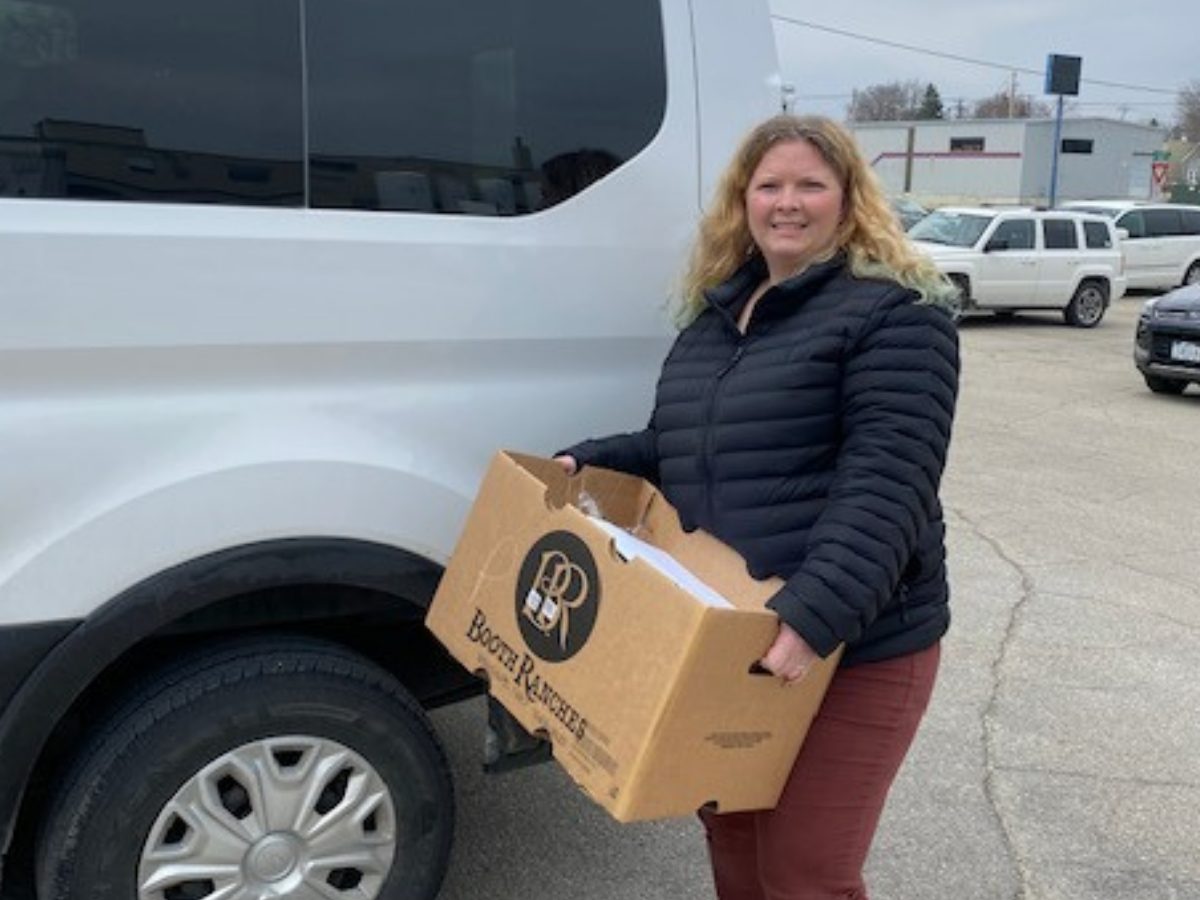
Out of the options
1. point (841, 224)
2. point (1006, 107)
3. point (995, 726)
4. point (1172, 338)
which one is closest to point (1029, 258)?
point (1172, 338)

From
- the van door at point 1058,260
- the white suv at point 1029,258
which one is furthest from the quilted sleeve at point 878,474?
the van door at point 1058,260

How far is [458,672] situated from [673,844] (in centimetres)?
86

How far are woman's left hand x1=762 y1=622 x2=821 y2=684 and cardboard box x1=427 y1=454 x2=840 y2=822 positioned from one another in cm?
1

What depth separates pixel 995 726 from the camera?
3.85 metres

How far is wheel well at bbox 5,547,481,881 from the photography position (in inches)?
85.8

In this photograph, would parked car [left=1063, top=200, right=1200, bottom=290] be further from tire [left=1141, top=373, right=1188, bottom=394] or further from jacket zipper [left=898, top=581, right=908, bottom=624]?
jacket zipper [left=898, top=581, right=908, bottom=624]

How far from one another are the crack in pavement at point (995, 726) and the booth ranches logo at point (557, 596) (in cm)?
162

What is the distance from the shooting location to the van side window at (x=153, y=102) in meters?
1.96

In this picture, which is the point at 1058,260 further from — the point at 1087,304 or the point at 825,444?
the point at 825,444

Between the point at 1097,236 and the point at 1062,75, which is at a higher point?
the point at 1062,75

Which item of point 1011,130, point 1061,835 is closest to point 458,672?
point 1061,835

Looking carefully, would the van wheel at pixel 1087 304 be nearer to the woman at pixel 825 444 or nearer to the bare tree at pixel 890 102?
the woman at pixel 825 444

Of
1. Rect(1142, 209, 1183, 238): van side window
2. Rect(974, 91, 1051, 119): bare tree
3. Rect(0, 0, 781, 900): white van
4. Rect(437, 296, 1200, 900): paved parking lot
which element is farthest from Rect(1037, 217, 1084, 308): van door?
Rect(974, 91, 1051, 119): bare tree

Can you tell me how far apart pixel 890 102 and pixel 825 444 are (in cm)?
8788
